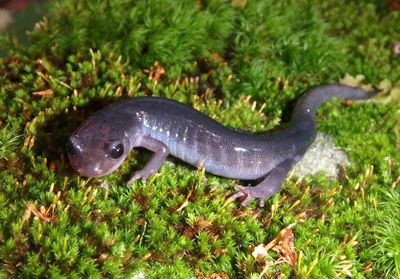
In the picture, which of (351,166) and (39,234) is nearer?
(39,234)

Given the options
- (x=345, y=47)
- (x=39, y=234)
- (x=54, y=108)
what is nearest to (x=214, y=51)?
(x=345, y=47)

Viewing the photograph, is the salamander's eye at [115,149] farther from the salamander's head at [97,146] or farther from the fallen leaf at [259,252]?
the fallen leaf at [259,252]

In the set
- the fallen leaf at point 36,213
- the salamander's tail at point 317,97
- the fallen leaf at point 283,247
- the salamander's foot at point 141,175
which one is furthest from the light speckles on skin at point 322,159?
the fallen leaf at point 36,213

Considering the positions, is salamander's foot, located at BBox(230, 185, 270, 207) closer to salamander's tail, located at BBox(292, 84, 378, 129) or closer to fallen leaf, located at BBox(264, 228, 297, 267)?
fallen leaf, located at BBox(264, 228, 297, 267)

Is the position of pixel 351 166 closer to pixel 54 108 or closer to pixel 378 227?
pixel 378 227

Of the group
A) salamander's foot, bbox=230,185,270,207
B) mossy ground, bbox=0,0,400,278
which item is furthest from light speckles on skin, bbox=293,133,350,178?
salamander's foot, bbox=230,185,270,207

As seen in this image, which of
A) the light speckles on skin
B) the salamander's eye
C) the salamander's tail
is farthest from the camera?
the salamander's tail

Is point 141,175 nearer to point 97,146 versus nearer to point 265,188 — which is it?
point 97,146

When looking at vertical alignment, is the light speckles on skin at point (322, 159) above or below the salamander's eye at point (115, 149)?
below
